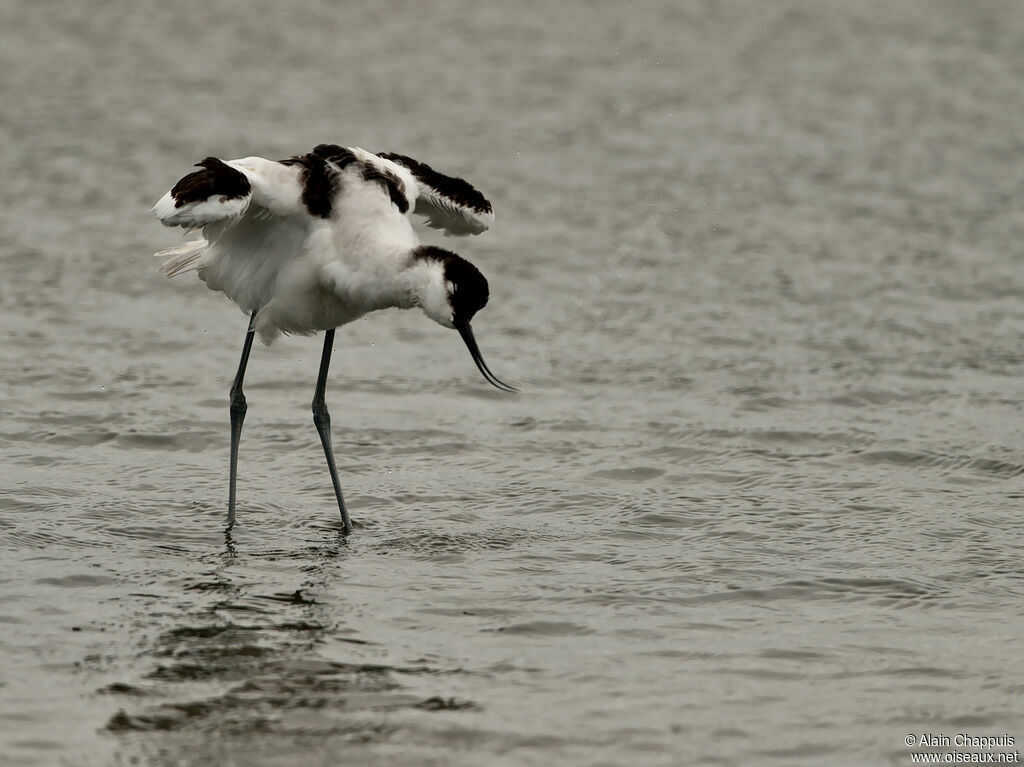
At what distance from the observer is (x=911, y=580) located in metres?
6.74

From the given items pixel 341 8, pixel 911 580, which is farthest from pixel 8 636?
pixel 341 8

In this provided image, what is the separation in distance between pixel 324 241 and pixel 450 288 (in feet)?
2.08

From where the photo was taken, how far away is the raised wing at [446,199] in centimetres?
750

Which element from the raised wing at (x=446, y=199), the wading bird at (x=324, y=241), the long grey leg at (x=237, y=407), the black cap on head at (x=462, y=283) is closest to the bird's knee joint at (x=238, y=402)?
the long grey leg at (x=237, y=407)

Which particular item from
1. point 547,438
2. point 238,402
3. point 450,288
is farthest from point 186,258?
point 547,438

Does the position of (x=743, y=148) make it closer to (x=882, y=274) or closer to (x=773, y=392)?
(x=882, y=274)

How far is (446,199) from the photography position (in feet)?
24.6

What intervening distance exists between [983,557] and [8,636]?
12.3ft

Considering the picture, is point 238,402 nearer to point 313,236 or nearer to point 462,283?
point 313,236

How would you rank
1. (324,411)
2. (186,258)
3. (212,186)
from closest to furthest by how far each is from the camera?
(212,186) → (186,258) → (324,411)

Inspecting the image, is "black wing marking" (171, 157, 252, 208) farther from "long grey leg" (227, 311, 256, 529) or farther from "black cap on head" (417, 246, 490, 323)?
"long grey leg" (227, 311, 256, 529)

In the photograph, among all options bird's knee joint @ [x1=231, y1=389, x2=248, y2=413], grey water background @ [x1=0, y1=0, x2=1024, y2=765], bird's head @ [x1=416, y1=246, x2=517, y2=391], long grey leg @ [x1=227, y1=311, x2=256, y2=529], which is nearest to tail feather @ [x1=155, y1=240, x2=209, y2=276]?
long grey leg @ [x1=227, y1=311, x2=256, y2=529]

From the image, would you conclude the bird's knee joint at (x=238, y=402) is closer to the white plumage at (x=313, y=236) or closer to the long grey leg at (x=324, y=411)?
the long grey leg at (x=324, y=411)

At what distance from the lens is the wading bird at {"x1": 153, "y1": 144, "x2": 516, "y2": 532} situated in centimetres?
666
